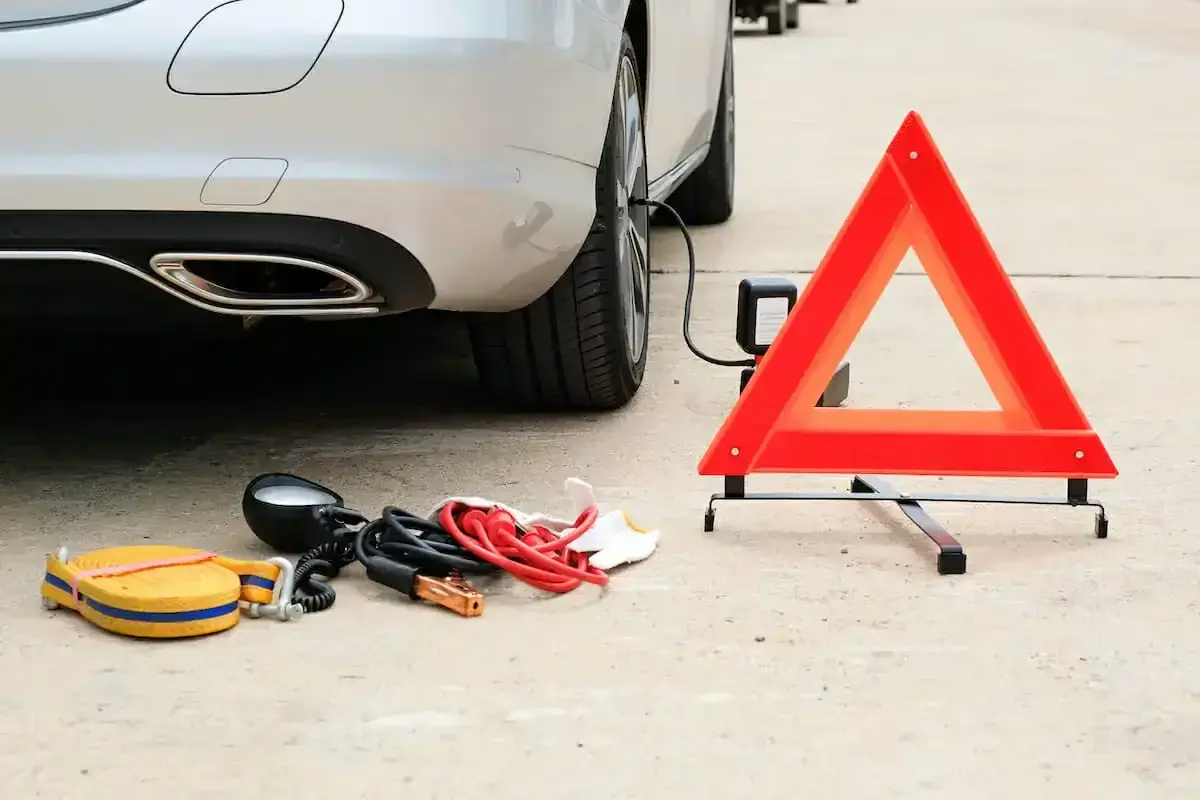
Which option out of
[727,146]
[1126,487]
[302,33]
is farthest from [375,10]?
[727,146]

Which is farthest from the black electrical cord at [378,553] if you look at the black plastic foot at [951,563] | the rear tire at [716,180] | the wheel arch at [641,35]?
the rear tire at [716,180]

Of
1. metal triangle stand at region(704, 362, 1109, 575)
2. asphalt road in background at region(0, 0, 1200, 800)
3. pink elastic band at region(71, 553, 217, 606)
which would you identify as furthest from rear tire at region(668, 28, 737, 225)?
pink elastic band at region(71, 553, 217, 606)

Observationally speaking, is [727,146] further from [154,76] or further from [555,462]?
[154,76]

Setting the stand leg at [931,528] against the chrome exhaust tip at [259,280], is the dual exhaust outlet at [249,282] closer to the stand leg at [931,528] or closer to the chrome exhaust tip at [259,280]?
the chrome exhaust tip at [259,280]

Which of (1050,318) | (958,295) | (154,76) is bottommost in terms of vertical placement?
(1050,318)

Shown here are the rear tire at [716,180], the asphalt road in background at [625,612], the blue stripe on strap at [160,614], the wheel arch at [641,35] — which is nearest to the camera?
the asphalt road in background at [625,612]

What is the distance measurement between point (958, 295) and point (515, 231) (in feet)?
2.53

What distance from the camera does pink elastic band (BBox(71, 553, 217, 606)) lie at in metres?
2.43

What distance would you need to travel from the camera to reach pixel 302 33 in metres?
2.56

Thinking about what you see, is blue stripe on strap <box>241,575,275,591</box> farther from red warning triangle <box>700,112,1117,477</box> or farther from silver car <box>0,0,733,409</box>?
red warning triangle <box>700,112,1117,477</box>

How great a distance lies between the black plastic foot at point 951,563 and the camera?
105 inches

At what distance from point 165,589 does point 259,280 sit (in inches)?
26.2

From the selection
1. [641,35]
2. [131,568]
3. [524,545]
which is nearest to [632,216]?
[641,35]

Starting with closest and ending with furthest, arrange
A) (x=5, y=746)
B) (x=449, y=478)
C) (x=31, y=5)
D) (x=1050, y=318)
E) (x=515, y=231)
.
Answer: (x=5, y=746), (x=31, y=5), (x=515, y=231), (x=449, y=478), (x=1050, y=318)
